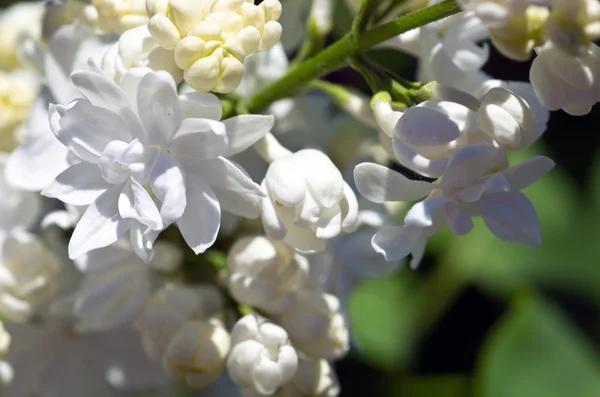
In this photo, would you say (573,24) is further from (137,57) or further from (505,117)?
A: (137,57)

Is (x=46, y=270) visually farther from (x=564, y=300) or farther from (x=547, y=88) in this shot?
(x=564, y=300)

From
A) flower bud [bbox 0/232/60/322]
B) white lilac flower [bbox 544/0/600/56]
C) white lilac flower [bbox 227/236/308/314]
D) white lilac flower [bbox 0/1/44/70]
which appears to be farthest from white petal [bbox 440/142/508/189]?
white lilac flower [bbox 0/1/44/70]

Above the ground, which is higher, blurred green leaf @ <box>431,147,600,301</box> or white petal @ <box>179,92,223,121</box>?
white petal @ <box>179,92,223,121</box>

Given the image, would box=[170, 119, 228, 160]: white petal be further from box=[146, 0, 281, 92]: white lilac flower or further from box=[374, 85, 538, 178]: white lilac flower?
box=[374, 85, 538, 178]: white lilac flower

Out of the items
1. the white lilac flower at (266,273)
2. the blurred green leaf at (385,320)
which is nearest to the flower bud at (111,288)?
the white lilac flower at (266,273)

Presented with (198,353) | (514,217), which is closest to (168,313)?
(198,353)

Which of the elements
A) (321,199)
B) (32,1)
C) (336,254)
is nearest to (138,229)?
(321,199)
